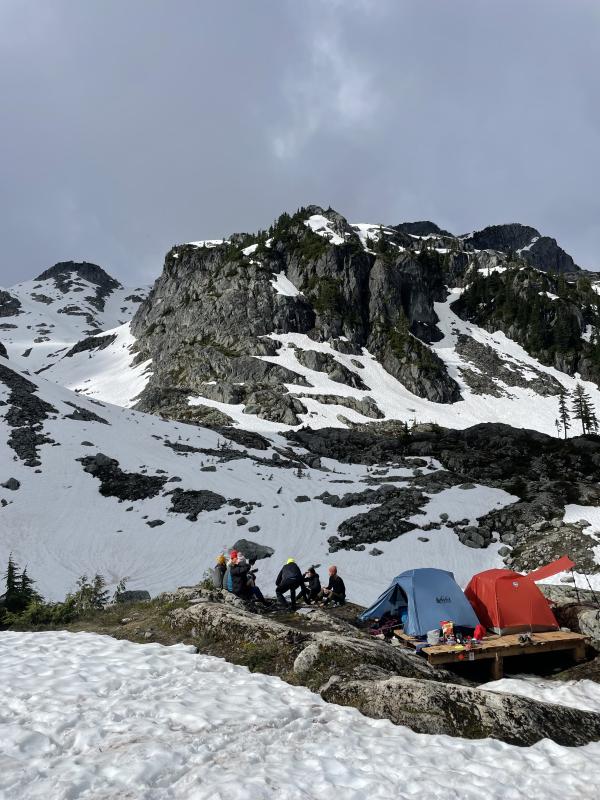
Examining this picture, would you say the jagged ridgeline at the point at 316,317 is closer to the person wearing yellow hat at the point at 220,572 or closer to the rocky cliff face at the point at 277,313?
the rocky cliff face at the point at 277,313

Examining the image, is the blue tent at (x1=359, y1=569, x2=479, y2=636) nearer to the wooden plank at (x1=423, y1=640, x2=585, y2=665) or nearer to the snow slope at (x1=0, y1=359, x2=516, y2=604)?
the wooden plank at (x1=423, y1=640, x2=585, y2=665)

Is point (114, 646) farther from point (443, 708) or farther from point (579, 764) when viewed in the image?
point (579, 764)

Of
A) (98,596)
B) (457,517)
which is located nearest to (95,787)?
(98,596)

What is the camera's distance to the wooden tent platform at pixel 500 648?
1195cm

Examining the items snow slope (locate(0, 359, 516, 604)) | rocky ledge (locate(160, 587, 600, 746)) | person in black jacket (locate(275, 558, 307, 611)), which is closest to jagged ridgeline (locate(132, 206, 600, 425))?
snow slope (locate(0, 359, 516, 604))

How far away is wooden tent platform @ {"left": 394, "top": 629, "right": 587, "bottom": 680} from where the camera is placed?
11953 millimetres

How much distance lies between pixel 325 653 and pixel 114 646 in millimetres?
4825

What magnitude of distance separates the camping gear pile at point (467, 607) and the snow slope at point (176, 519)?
323 inches

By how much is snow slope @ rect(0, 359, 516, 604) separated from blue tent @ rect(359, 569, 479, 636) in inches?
293

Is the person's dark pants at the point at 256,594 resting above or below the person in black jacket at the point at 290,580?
below

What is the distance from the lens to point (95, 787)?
518cm

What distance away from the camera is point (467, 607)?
48.0 ft

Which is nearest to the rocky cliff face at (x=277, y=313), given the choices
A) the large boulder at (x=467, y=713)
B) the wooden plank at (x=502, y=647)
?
the wooden plank at (x=502, y=647)

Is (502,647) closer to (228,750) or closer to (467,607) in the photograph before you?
(467,607)
